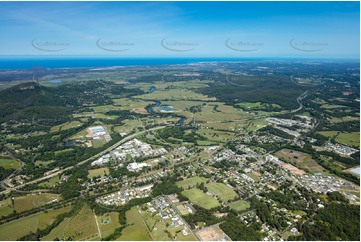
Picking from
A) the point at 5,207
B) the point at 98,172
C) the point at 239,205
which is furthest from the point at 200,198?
the point at 5,207

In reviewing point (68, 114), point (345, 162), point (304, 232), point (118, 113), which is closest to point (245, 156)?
point (345, 162)

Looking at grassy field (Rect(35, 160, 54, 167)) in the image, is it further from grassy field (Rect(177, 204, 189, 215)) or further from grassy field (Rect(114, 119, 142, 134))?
grassy field (Rect(177, 204, 189, 215))

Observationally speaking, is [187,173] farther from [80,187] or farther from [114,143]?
[114,143]

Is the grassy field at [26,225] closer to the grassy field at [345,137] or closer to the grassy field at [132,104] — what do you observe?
the grassy field at [132,104]

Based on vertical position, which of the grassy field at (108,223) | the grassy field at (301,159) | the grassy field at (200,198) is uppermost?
the grassy field at (108,223)

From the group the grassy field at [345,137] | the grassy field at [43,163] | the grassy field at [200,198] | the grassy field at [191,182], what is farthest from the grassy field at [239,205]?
the grassy field at [345,137]

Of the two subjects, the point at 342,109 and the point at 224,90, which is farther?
the point at 224,90
